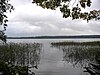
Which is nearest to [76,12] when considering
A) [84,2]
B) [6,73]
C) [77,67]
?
[84,2]

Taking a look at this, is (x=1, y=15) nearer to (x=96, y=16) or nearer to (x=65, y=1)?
(x=65, y=1)


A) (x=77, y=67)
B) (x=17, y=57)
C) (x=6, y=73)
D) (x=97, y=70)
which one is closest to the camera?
(x=6, y=73)

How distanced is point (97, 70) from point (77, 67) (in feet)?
51.7

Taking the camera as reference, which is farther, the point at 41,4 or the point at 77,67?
the point at 77,67

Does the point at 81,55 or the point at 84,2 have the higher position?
the point at 84,2

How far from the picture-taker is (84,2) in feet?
24.8

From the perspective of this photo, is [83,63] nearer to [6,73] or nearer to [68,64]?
[68,64]

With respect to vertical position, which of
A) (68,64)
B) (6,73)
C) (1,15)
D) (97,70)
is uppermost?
(1,15)

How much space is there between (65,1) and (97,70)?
3.72 metres

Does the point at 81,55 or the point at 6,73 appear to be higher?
the point at 6,73

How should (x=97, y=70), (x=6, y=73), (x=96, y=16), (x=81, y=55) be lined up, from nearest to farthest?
(x=6, y=73) → (x=96, y=16) → (x=97, y=70) → (x=81, y=55)

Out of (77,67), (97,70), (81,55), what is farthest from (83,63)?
(97,70)

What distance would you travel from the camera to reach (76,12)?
27.2 ft

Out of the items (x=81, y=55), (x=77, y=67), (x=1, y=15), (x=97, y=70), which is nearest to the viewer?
(x=1, y=15)
